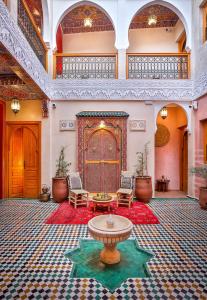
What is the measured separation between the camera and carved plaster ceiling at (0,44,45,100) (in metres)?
3.88

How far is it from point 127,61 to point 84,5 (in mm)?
2638

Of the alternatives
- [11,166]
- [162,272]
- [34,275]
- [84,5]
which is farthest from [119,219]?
[84,5]

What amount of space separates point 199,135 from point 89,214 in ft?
14.6

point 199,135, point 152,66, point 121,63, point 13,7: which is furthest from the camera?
point 152,66

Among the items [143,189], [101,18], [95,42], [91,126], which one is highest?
[101,18]

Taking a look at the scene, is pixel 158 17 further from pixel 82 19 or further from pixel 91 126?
pixel 91 126

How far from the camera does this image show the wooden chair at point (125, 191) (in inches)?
228

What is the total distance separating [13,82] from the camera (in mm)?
5152

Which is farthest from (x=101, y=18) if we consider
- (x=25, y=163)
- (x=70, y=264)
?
(x=70, y=264)

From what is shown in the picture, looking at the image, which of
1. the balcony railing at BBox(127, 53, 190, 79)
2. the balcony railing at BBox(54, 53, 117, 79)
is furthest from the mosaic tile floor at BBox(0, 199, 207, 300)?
the balcony railing at BBox(54, 53, 117, 79)

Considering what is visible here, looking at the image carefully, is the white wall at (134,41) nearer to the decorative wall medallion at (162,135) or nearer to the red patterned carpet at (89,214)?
the decorative wall medallion at (162,135)

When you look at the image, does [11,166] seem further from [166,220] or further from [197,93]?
[197,93]

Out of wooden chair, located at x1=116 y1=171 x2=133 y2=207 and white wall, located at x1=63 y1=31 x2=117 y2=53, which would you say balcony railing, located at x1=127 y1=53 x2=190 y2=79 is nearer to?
white wall, located at x1=63 y1=31 x2=117 y2=53

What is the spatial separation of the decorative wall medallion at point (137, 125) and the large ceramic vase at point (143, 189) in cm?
177
